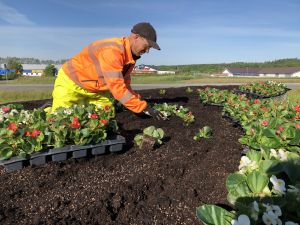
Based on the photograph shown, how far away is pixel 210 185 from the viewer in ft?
10.9

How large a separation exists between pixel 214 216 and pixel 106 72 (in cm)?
270

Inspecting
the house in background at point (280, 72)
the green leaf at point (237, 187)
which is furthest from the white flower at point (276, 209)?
the house in background at point (280, 72)

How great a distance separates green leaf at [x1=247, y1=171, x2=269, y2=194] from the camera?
199cm

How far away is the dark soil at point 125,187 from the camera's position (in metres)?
2.74

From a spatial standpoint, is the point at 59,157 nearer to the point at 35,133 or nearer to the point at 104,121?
the point at 35,133

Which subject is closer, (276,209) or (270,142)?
(276,209)

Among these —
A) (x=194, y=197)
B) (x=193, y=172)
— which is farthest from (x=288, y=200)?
(x=193, y=172)

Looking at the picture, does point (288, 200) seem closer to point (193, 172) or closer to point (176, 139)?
point (193, 172)

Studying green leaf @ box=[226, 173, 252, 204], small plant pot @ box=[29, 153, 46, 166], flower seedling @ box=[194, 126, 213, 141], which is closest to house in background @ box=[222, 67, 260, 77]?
flower seedling @ box=[194, 126, 213, 141]

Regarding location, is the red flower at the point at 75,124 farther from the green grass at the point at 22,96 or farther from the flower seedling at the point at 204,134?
the green grass at the point at 22,96

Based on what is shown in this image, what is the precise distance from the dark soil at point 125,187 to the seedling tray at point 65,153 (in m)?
0.07

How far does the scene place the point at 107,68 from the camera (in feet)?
13.5

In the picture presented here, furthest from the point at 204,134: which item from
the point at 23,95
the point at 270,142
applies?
the point at 23,95

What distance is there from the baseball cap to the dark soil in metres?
1.40
